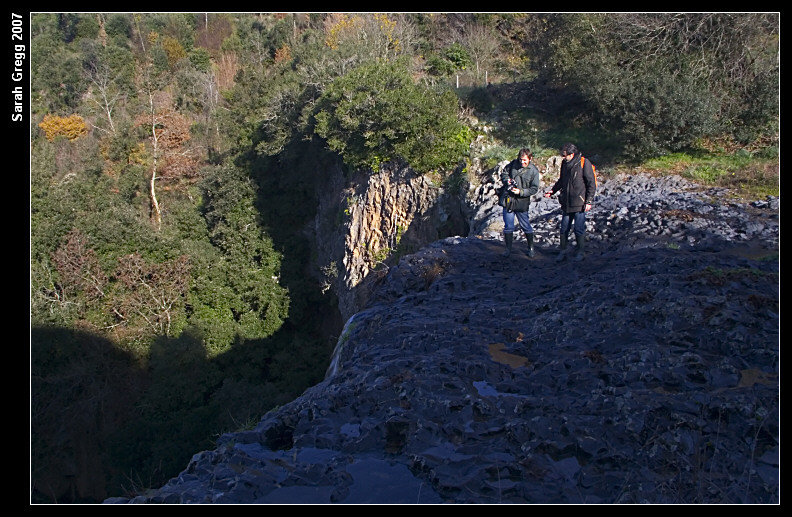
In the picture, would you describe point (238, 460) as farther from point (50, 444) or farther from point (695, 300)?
point (50, 444)

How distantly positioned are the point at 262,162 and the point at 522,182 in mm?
16310

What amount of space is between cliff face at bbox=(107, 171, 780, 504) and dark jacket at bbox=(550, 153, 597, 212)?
0.89 meters

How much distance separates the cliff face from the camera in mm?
3949

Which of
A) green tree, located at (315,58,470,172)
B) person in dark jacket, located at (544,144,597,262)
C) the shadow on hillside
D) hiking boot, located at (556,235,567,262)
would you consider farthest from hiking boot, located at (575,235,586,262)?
the shadow on hillside

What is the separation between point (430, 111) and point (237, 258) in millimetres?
9529

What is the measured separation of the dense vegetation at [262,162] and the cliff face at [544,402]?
5.85 m

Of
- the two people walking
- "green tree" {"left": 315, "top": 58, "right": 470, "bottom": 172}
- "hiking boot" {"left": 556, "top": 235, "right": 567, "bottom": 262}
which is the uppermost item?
"green tree" {"left": 315, "top": 58, "right": 470, "bottom": 172}

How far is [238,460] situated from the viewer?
454 centimetres

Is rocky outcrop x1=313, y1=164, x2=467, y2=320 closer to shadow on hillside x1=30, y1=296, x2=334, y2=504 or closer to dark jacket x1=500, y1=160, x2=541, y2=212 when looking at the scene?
shadow on hillside x1=30, y1=296, x2=334, y2=504

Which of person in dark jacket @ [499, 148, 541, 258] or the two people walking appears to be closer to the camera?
the two people walking

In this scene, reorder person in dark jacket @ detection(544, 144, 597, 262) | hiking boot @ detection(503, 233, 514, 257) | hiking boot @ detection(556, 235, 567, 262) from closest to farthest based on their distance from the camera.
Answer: person in dark jacket @ detection(544, 144, 597, 262)
hiking boot @ detection(556, 235, 567, 262)
hiking boot @ detection(503, 233, 514, 257)

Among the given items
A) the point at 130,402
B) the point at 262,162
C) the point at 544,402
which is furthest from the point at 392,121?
the point at 544,402

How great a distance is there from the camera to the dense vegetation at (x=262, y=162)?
43.0 ft
